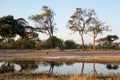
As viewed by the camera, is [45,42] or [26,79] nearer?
[26,79]

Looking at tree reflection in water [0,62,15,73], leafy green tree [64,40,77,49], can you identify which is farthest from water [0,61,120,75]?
leafy green tree [64,40,77,49]

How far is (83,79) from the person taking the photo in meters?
17.0

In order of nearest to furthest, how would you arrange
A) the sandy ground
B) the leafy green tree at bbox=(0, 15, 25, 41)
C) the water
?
the water, the sandy ground, the leafy green tree at bbox=(0, 15, 25, 41)

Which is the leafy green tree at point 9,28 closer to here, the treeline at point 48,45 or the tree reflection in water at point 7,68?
the treeline at point 48,45

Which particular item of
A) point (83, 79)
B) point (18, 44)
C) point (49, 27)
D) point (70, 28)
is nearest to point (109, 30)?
point (70, 28)

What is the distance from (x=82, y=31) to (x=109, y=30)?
570 centimetres

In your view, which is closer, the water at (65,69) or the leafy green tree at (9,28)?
the water at (65,69)

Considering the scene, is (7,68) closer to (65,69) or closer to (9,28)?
(65,69)

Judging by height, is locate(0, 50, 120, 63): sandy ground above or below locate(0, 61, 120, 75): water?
above

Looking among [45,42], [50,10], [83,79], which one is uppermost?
[50,10]

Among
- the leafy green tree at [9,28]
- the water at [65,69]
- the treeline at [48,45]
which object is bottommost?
the water at [65,69]

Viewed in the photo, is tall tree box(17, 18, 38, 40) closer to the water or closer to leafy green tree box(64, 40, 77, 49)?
leafy green tree box(64, 40, 77, 49)

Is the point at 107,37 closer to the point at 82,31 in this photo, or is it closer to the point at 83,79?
the point at 82,31

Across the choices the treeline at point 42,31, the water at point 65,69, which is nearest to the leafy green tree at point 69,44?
the treeline at point 42,31
